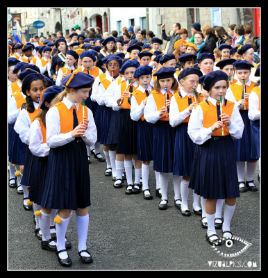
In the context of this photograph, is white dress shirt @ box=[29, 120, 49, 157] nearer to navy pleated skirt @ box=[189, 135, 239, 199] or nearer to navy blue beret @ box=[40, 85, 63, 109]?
navy blue beret @ box=[40, 85, 63, 109]

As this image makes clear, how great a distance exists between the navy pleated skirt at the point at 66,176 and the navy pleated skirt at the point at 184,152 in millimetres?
1933

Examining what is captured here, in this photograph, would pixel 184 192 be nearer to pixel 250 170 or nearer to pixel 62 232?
pixel 250 170

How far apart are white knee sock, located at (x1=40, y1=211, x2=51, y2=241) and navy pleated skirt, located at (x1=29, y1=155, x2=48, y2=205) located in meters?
0.18

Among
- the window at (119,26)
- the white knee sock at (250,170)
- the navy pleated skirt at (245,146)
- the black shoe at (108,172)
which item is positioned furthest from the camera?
the window at (119,26)

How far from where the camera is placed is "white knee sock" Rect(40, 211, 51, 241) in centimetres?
573

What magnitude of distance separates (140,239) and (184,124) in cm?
169

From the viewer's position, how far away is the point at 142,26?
33250 millimetres

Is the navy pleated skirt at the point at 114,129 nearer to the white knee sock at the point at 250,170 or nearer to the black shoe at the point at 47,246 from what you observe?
the white knee sock at the point at 250,170

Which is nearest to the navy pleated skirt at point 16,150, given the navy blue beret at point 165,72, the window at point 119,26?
the navy blue beret at point 165,72

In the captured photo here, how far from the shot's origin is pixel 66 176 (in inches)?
210

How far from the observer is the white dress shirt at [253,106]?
24.2ft

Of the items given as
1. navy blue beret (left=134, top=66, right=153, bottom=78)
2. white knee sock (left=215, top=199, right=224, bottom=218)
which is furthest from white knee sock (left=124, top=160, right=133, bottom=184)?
white knee sock (left=215, top=199, right=224, bottom=218)

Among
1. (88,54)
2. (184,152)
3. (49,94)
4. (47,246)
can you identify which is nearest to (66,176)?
(49,94)

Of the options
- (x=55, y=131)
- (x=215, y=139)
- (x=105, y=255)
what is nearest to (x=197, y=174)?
(x=215, y=139)
